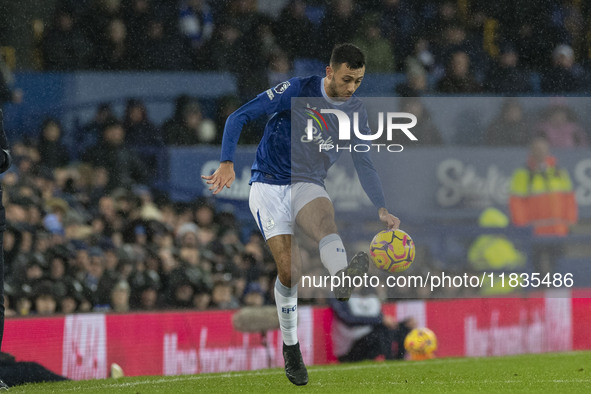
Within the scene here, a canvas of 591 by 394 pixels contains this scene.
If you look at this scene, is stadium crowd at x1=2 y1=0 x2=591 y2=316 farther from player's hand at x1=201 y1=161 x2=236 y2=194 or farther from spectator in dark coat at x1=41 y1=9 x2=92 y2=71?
player's hand at x1=201 y1=161 x2=236 y2=194

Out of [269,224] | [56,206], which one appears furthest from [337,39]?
[269,224]

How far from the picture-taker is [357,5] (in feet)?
50.0

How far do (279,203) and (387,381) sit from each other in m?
1.44

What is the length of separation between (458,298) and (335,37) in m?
4.90

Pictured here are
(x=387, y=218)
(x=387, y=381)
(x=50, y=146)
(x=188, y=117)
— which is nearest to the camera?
(x=387, y=218)

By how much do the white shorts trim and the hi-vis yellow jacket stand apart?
558 cm

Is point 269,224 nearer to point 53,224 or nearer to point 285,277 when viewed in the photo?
point 285,277

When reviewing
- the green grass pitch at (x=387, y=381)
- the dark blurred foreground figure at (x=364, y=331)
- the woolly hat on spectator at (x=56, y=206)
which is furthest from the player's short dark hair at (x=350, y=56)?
the woolly hat on spectator at (x=56, y=206)

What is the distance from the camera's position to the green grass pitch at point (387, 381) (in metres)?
6.64

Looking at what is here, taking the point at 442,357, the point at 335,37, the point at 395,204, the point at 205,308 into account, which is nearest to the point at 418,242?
the point at 395,204

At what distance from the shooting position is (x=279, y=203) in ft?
22.3

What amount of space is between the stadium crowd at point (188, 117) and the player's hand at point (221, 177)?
394 centimetres

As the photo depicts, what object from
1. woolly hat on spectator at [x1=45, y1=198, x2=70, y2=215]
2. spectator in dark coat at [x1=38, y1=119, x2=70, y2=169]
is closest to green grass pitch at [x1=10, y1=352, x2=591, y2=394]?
woolly hat on spectator at [x1=45, y1=198, x2=70, y2=215]

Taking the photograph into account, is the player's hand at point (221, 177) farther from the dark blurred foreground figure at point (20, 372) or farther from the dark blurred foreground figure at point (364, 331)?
the dark blurred foreground figure at point (364, 331)
